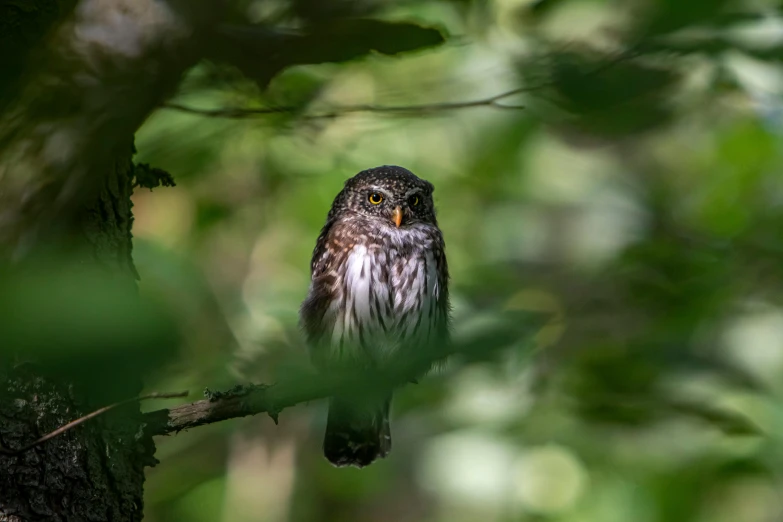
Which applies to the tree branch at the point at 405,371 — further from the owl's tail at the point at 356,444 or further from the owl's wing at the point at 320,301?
the owl's tail at the point at 356,444

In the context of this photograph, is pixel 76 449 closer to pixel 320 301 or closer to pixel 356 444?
pixel 320 301

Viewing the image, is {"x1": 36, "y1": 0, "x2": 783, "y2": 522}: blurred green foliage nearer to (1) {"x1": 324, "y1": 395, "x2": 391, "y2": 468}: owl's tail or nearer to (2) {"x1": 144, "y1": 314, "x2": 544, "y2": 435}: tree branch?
(2) {"x1": 144, "y1": 314, "x2": 544, "y2": 435}: tree branch

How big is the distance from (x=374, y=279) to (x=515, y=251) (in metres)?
2.45

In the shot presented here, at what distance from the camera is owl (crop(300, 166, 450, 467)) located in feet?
12.9

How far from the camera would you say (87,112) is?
3.32 ft

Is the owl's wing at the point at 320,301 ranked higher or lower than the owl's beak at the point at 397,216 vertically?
lower

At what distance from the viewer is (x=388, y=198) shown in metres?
4.31

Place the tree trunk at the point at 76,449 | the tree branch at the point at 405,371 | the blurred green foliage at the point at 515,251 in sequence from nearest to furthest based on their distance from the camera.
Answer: the tree branch at the point at 405,371 → the blurred green foliage at the point at 515,251 → the tree trunk at the point at 76,449

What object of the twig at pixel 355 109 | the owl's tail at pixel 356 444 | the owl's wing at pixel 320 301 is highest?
the twig at pixel 355 109

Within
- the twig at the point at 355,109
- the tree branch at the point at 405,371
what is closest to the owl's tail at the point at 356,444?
the twig at the point at 355,109

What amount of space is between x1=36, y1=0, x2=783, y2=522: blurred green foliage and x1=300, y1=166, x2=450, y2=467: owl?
0.92 ft

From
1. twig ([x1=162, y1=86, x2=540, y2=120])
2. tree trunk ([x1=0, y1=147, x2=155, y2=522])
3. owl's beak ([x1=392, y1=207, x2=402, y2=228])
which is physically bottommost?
owl's beak ([x1=392, y1=207, x2=402, y2=228])

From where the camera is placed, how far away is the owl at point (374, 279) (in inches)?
155

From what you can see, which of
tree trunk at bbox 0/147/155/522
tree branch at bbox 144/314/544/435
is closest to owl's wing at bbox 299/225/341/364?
tree trunk at bbox 0/147/155/522
